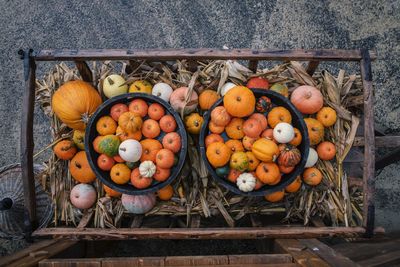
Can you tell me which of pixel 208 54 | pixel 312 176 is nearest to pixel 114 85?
pixel 208 54

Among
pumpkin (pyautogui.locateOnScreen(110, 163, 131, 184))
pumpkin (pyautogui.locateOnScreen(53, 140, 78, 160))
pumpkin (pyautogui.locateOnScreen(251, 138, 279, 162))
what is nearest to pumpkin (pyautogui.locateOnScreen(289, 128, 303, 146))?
pumpkin (pyautogui.locateOnScreen(251, 138, 279, 162))

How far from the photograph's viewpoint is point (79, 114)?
98.3 inches

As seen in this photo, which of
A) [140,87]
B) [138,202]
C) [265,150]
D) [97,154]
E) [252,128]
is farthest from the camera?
[140,87]

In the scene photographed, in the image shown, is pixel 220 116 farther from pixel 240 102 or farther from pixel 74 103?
pixel 74 103

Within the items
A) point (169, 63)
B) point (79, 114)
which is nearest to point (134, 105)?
point (79, 114)

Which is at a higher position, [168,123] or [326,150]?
[168,123]

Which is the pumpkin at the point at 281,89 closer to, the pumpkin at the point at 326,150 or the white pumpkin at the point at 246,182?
the pumpkin at the point at 326,150

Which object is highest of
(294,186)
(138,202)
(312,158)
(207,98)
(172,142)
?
(207,98)

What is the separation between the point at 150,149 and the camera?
235 centimetres

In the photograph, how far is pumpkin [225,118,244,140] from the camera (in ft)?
7.80

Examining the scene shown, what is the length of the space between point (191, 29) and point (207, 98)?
5.58ft

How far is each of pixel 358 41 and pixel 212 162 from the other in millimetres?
2632

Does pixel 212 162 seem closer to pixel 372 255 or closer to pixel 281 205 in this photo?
pixel 281 205

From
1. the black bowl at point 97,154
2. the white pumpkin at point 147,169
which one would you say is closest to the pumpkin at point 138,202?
the black bowl at point 97,154
